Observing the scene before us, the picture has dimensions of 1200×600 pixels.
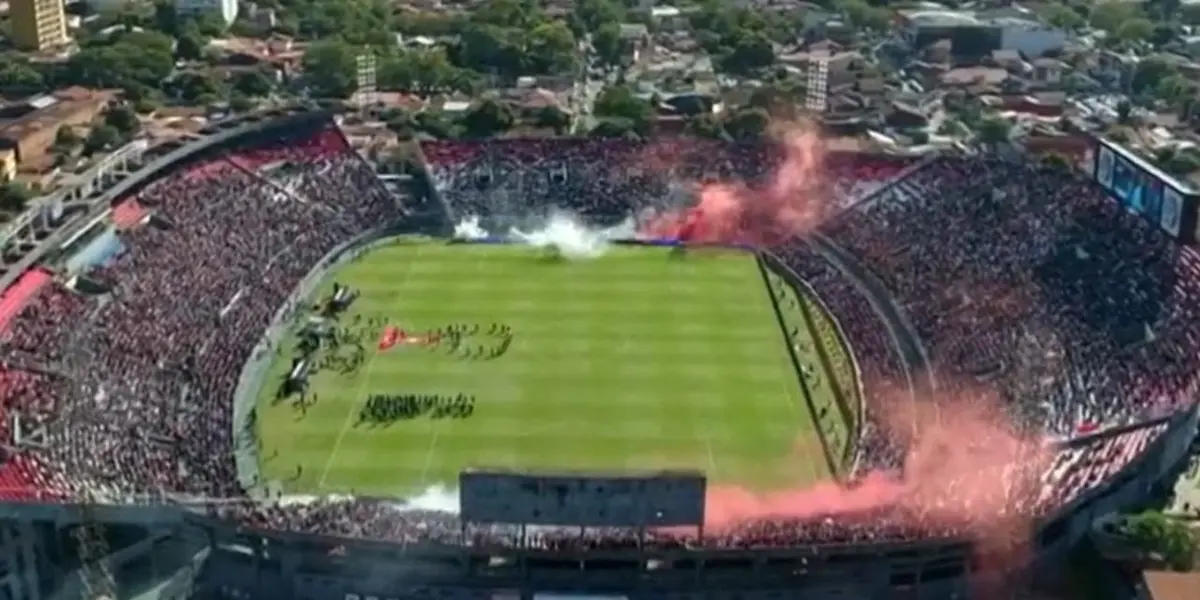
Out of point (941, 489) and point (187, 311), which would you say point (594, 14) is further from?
point (941, 489)

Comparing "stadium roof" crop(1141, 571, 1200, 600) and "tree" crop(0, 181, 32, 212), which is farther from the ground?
"stadium roof" crop(1141, 571, 1200, 600)

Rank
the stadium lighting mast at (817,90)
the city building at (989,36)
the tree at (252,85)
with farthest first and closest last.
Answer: the city building at (989,36), the tree at (252,85), the stadium lighting mast at (817,90)

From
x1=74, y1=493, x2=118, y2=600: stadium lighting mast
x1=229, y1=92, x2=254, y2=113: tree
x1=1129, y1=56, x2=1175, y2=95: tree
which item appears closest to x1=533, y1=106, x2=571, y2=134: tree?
x1=229, y1=92, x2=254, y2=113: tree

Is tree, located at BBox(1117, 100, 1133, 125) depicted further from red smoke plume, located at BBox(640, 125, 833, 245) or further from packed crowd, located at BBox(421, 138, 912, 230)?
red smoke plume, located at BBox(640, 125, 833, 245)

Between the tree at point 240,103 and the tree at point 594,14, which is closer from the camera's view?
the tree at point 240,103

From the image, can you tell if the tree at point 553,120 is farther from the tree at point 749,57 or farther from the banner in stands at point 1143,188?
the banner in stands at point 1143,188

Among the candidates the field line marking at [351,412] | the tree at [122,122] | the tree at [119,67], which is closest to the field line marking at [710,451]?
the field line marking at [351,412]

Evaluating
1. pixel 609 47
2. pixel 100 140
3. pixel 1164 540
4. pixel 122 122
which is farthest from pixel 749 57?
pixel 1164 540
